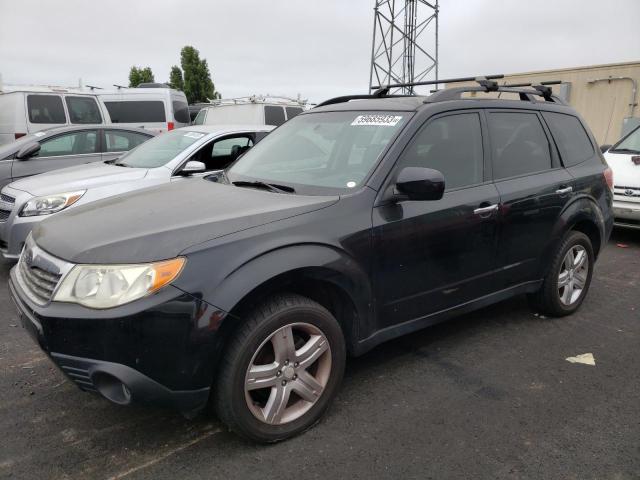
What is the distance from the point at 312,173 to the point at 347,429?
4.90 feet

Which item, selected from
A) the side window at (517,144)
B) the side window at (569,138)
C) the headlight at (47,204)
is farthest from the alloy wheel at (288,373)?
the headlight at (47,204)

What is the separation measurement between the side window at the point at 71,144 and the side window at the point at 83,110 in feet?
12.7

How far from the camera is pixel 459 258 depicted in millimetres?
3287

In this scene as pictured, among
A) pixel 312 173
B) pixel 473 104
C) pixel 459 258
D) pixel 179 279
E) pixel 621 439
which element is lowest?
pixel 621 439

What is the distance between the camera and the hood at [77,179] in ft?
17.1

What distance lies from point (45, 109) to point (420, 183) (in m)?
10.2

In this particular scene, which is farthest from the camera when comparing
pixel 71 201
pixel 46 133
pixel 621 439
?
pixel 46 133

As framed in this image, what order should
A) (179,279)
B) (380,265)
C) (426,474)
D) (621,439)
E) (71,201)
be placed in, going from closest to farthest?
(179,279)
(426,474)
(621,439)
(380,265)
(71,201)

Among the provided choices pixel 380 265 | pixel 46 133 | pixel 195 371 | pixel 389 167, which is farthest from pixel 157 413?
pixel 46 133

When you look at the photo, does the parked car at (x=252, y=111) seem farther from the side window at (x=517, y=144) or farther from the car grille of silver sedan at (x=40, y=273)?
the car grille of silver sedan at (x=40, y=273)

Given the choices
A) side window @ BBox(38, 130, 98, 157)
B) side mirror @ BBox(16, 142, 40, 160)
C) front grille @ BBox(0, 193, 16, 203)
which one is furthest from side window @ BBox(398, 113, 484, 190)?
side window @ BBox(38, 130, 98, 157)

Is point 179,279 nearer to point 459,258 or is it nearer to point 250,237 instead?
point 250,237

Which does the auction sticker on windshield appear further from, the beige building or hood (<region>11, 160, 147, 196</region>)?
the beige building

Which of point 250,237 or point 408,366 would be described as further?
point 408,366
